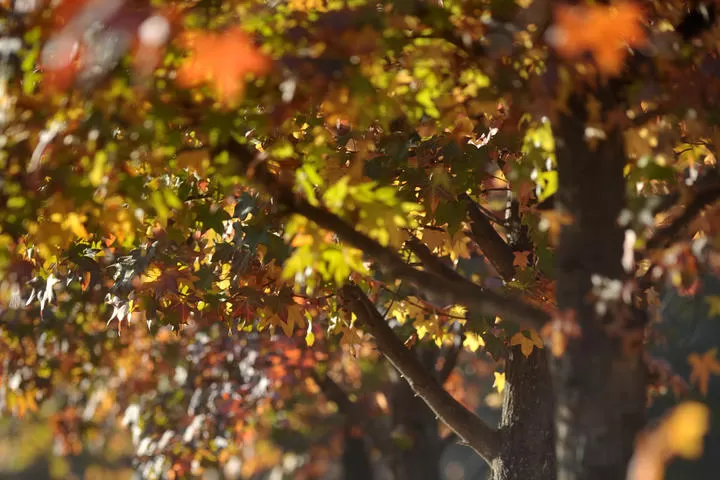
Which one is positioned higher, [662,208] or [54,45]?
[54,45]

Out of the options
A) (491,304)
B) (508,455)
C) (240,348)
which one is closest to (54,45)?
(491,304)

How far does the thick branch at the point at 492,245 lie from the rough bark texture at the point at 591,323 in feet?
6.67

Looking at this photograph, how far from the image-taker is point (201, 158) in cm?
382

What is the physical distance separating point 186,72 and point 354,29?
692 millimetres

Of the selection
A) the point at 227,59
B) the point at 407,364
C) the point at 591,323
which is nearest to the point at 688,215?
the point at 591,323

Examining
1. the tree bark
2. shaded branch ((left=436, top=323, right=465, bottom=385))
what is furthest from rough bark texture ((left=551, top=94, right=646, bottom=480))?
the tree bark

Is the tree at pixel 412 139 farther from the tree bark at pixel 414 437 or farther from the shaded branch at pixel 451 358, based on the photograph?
the tree bark at pixel 414 437

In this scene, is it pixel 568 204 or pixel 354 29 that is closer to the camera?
pixel 354 29

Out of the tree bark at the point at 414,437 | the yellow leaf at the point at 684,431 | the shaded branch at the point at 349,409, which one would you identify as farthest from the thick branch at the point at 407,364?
the shaded branch at the point at 349,409

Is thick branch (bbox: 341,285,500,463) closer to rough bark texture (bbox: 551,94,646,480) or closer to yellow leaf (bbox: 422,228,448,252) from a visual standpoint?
yellow leaf (bbox: 422,228,448,252)

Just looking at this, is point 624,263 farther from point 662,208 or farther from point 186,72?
point 186,72

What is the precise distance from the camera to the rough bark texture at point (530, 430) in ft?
20.2

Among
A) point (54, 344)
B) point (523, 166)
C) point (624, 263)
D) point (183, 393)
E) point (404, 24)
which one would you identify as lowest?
point (183, 393)

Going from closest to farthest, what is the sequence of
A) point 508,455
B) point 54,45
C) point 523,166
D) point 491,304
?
1. point 54,45
2. point 491,304
3. point 523,166
4. point 508,455
